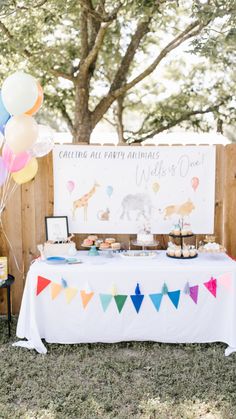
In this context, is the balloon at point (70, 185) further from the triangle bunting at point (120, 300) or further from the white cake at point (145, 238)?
the triangle bunting at point (120, 300)

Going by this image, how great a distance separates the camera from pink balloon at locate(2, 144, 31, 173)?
3.51 meters

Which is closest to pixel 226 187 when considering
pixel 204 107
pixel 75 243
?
pixel 75 243

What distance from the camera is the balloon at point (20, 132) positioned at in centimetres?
335

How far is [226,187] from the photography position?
415 cm

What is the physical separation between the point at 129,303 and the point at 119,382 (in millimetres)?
697

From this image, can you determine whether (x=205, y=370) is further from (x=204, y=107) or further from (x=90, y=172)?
(x=204, y=107)

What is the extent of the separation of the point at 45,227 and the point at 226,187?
1656 millimetres

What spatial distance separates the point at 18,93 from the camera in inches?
126

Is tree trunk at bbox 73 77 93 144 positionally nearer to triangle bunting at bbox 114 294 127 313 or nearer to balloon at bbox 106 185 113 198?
balloon at bbox 106 185 113 198

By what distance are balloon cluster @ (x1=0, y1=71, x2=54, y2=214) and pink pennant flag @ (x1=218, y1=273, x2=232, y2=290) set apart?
1683 millimetres

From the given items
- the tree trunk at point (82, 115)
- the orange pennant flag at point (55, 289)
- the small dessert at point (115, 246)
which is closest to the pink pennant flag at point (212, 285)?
the small dessert at point (115, 246)

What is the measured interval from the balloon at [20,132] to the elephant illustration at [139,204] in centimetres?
109

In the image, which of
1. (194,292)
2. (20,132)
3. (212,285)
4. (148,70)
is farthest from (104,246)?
(148,70)

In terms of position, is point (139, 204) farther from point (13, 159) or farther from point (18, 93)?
point (18, 93)
